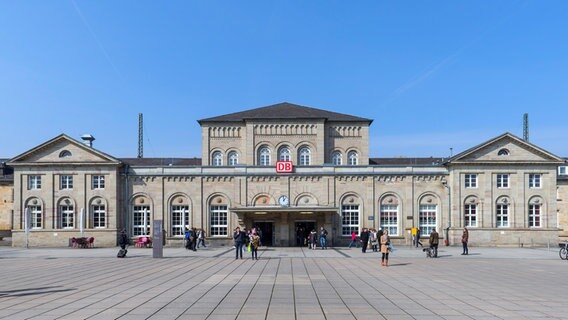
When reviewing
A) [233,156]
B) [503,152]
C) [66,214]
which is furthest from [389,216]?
[66,214]

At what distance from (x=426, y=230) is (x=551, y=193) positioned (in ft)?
33.6

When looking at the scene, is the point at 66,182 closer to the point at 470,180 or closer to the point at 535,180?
the point at 470,180

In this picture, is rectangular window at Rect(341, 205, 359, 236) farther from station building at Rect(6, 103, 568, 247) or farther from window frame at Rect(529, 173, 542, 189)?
window frame at Rect(529, 173, 542, 189)

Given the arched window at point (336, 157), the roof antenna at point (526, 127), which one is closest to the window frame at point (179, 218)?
the arched window at point (336, 157)

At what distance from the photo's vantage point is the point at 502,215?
151 feet

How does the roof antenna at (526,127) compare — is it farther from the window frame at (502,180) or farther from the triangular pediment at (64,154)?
the triangular pediment at (64,154)

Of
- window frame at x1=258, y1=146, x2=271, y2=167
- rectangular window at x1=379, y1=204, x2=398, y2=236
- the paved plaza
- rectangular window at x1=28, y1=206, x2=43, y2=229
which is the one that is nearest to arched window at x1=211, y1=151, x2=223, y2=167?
window frame at x1=258, y1=146, x2=271, y2=167

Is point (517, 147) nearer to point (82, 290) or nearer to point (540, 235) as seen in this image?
point (540, 235)

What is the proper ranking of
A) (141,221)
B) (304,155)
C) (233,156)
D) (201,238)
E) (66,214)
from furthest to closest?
(233,156)
(304,155)
(141,221)
(66,214)
(201,238)

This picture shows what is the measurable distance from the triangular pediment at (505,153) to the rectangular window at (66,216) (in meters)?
30.9

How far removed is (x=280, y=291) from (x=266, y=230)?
1223 inches

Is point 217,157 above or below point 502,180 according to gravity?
above

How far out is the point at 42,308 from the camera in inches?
516

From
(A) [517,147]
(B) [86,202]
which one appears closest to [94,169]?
(B) [86,202]
